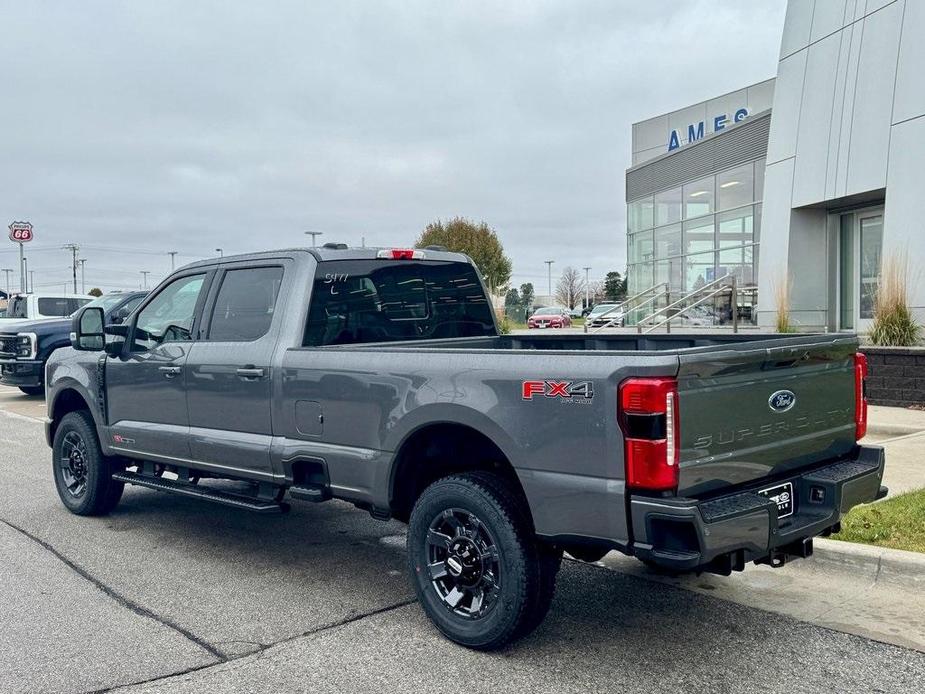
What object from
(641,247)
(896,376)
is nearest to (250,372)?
(896,376)

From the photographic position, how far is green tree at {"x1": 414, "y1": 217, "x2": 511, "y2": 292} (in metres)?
51.2

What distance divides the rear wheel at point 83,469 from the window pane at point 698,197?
21.5 m

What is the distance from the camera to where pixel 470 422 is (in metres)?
4.17

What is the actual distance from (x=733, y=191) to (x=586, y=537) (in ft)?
73.9

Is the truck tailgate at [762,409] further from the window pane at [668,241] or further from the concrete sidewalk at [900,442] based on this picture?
the window pane at [668,241]

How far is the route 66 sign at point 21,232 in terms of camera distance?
4262 cm

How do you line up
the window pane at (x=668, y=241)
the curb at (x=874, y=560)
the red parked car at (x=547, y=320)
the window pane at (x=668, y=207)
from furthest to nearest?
1. the red parked car at (x=547, y=320)
2. the window pane at (x=668, y=207)
3. the window pane at (x=668, y=241)
4. the curb at (x=874, y=560)

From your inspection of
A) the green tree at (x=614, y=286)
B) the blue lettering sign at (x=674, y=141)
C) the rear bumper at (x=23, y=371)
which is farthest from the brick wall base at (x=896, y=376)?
the green tree at (x=614, y=286)

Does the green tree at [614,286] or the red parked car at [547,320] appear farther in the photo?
the green tree at [614,286]

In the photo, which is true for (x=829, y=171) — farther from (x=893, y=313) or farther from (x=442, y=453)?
(x=442, y=453)

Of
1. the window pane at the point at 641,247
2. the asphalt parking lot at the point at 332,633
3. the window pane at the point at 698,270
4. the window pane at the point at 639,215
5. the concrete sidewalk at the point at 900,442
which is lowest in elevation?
the asphalt parking lot at the point at 332,633

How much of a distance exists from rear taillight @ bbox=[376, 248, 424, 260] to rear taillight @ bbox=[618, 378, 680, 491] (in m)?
2.70

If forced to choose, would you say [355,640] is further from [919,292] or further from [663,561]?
[919,292]

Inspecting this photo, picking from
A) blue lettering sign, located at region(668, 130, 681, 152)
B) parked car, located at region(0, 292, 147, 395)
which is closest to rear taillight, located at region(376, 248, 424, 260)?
parked car, located at region(0, 292, 147, 395)
